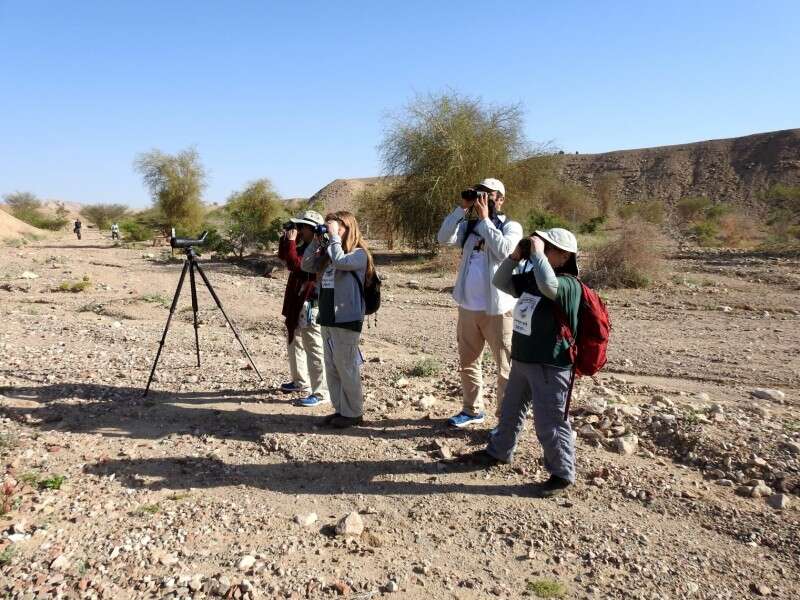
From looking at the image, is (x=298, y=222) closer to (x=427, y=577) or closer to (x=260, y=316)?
(x=427, y=577)

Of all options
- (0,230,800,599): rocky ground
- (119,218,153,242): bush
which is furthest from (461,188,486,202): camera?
(119,218,153,242): bush

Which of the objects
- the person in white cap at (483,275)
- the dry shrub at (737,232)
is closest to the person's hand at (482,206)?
the person in white cap at (483,275)

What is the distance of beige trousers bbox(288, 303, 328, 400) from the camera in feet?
15.8

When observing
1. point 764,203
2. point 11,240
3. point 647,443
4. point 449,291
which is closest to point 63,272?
point 449,291

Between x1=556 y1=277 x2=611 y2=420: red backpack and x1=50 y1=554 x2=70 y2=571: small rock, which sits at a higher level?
x1=556 y1=277 x2=611 y2=420: red backpack

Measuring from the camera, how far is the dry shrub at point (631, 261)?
44.0 feet

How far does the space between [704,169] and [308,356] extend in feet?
185

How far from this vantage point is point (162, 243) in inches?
1110

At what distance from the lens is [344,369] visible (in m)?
4.27

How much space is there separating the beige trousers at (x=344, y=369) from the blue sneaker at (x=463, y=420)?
0.69 m

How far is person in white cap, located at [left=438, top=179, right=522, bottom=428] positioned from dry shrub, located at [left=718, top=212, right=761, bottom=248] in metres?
24.1

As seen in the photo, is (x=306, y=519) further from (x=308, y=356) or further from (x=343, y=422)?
(x=308, y=356)

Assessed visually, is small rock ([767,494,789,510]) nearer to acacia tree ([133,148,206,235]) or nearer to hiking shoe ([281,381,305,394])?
hiking shoe ([281,381,305,394])

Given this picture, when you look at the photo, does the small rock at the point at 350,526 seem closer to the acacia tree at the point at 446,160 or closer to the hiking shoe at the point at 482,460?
the hiking shoe at the point at 482,460
